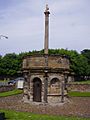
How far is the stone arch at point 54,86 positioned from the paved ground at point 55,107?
1341 mm

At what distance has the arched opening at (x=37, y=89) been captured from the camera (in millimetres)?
28344

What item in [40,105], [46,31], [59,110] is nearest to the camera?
[59,110]

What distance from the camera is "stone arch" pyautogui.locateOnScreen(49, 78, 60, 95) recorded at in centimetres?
2798

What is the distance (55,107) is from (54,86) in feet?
6.77

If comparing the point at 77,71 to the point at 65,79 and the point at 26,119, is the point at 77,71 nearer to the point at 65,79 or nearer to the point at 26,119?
the point at 65,79

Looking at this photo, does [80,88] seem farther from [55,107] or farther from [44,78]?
[55,107]

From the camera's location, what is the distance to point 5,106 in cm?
2717

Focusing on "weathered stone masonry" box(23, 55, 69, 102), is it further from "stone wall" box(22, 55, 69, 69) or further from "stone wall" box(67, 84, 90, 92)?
"stone wall" box(67, 84, 90, 92)

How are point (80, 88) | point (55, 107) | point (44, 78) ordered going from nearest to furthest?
point (55, 107)
point (44, 78)
point (80, 88)

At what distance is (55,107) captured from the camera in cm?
2698

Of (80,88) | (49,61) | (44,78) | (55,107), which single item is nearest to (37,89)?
(44,78)

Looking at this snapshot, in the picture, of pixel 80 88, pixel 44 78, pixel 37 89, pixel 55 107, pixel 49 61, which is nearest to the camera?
pixel 55 107

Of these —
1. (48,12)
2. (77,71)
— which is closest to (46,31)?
(48,12)

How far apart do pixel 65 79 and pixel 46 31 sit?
Answer: 16.0ft
